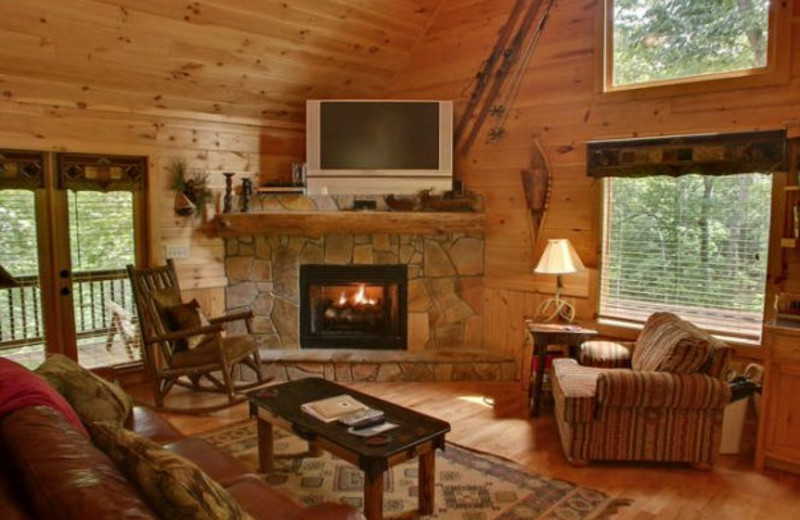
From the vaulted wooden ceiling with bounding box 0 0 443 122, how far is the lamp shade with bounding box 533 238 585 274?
2.32m

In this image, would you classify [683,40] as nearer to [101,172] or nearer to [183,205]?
[183,205]

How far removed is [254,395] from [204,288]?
2090mm

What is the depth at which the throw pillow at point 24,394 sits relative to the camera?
1690 millimetres

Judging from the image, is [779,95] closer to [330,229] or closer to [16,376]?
[330,229]

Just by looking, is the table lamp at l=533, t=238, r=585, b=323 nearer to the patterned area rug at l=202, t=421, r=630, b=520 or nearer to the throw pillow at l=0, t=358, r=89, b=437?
the patterned area rug at l=202, t=421, r=630, b=520

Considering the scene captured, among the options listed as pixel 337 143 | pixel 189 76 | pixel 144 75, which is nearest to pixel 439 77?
pixel 337 143

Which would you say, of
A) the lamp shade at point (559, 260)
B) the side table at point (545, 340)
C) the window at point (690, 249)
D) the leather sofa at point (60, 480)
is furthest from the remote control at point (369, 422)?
the window at point (690, 249)

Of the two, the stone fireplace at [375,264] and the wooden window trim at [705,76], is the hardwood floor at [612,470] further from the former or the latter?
the wooden window trim at [705,76]

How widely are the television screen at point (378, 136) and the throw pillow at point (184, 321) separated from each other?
5.40ft

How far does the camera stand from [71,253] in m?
4.22

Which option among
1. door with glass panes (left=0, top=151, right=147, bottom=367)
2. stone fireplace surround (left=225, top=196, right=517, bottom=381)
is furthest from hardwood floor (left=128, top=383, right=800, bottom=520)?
stone fireplace surround (left=225, top=196, right=517, bottom=381)

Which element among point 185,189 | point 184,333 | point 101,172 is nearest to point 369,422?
point 184,333

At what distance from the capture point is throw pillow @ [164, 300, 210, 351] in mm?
4117

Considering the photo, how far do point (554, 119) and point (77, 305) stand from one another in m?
3.93
